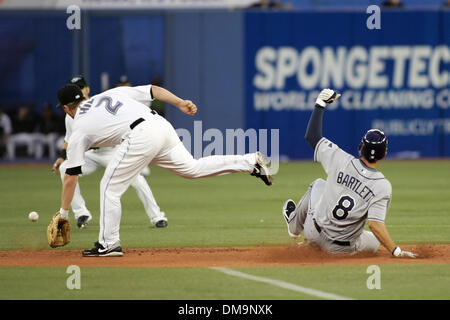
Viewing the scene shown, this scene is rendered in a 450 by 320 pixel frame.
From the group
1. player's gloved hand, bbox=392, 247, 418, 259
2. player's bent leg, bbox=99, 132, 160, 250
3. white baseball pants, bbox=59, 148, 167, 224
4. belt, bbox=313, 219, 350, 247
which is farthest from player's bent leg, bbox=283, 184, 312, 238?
white baseball pants, bbox=59, 148, 167, 224

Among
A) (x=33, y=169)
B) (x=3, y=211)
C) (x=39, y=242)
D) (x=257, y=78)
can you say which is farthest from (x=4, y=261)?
(x=257, y=78)

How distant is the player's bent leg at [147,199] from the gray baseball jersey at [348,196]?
3.39 m

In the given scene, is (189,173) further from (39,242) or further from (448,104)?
(448,104)

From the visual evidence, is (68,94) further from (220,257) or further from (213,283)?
(213,283)

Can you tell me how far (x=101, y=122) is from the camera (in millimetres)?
9961

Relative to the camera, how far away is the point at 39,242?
11609 mm

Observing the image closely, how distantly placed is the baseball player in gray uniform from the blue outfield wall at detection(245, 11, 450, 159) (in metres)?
15.8

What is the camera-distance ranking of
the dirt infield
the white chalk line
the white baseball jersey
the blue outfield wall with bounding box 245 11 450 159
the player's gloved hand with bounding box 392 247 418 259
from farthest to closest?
the blue outfield wall with bounding box 245 11 450 159
the white baseball jersey
the dirt infield
the player's gloved hand with bounding box 392 247 418 259
the white chalk line

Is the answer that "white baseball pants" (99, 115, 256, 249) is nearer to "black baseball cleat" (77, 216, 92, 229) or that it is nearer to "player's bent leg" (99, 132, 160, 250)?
"player's bent leg" (99, 132, 160, 250)

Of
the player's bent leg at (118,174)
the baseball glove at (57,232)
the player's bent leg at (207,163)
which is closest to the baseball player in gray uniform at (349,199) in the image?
the player's bent leg at (207,163)

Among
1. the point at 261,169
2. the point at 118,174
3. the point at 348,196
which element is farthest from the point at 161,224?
the point at 348,196

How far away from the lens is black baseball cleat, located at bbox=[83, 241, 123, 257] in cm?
1008

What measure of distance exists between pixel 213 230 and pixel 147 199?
39.3 inches

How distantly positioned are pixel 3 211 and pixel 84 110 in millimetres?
5723
